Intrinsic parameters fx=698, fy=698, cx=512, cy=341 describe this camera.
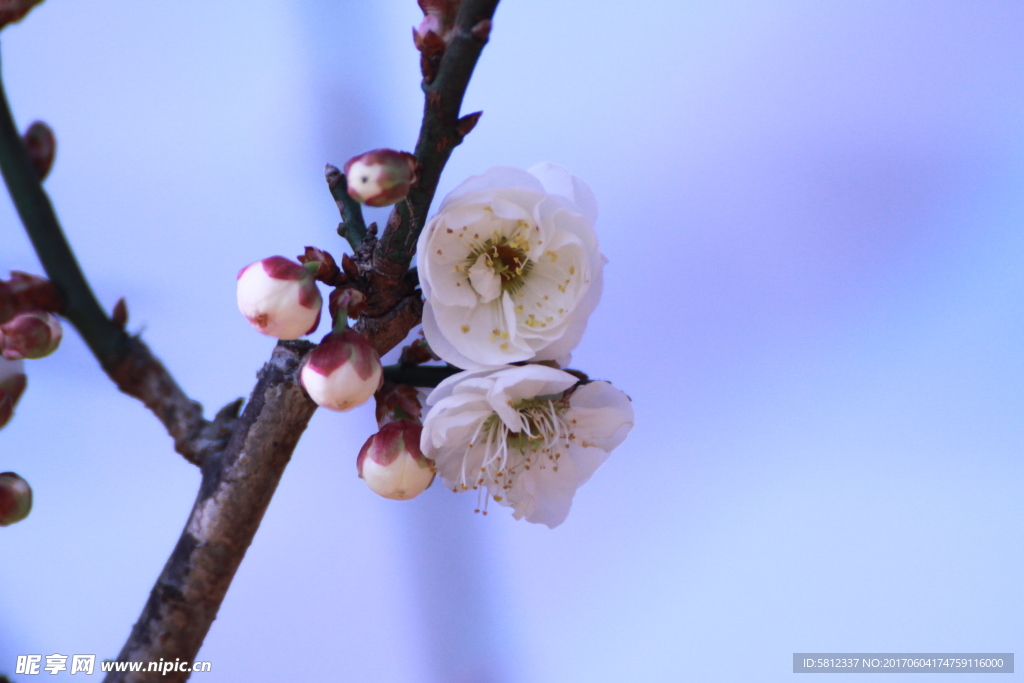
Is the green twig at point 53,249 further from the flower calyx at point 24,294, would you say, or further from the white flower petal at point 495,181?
the white flower petal at point 495,181

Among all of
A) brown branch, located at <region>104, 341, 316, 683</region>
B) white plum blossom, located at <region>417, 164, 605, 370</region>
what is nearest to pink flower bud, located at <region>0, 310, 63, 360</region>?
brown branch, located at <region>104, 341, 316, 683</region>

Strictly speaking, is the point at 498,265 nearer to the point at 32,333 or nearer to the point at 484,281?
the point at 484,281

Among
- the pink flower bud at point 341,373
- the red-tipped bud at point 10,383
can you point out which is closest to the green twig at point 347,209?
the pink flower bud at point 341,373

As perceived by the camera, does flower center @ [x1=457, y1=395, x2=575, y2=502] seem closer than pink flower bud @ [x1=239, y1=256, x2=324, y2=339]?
No

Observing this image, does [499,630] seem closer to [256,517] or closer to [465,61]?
[256,517]

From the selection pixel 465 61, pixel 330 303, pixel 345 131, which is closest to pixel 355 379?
pixel 330 303

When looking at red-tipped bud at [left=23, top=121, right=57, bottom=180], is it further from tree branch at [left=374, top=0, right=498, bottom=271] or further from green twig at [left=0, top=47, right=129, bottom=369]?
tree branch at [left=374, top=0, right=498, bottom=271]

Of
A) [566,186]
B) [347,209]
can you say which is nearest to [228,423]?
[347,209]

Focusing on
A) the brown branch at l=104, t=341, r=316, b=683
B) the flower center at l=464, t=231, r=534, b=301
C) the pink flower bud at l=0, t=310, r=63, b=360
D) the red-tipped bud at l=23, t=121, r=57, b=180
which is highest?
the red-tipped bud at l=23, t=121, r=57, b=180
